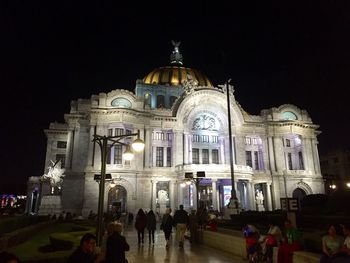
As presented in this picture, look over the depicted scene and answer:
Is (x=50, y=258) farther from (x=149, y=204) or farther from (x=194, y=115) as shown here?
(x=194, y=115)

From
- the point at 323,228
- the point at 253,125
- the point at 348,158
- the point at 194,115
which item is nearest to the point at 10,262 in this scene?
the point at 323,228

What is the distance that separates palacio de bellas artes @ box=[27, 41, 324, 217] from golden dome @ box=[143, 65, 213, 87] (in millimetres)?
15188

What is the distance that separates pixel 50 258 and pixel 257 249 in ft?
25.6

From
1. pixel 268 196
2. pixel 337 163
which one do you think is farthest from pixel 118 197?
pixel 337 163

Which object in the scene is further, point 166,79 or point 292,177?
point 166,79

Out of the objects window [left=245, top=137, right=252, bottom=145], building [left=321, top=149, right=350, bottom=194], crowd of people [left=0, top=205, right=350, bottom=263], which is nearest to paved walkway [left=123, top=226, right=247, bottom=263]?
crowd of people [left=0, top=205, right=350, bottom=263]

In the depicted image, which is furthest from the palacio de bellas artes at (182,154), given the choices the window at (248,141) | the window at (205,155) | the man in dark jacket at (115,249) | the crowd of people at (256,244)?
the man in dark jacket at (115,249)

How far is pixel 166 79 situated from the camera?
6525cm

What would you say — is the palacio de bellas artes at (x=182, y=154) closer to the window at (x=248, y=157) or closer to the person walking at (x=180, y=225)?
the window at (x=248, y=157)

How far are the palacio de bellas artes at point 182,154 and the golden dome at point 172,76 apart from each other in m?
15.2

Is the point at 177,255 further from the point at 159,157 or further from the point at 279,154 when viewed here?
the point at 279,154

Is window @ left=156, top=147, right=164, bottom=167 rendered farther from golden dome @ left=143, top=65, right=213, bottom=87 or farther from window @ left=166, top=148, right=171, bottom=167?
golden dome @ left=143, top=65, right=213, bottom=87

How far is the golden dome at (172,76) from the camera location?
6500 cm

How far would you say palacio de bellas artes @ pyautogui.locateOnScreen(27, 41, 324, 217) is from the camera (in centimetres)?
4319
